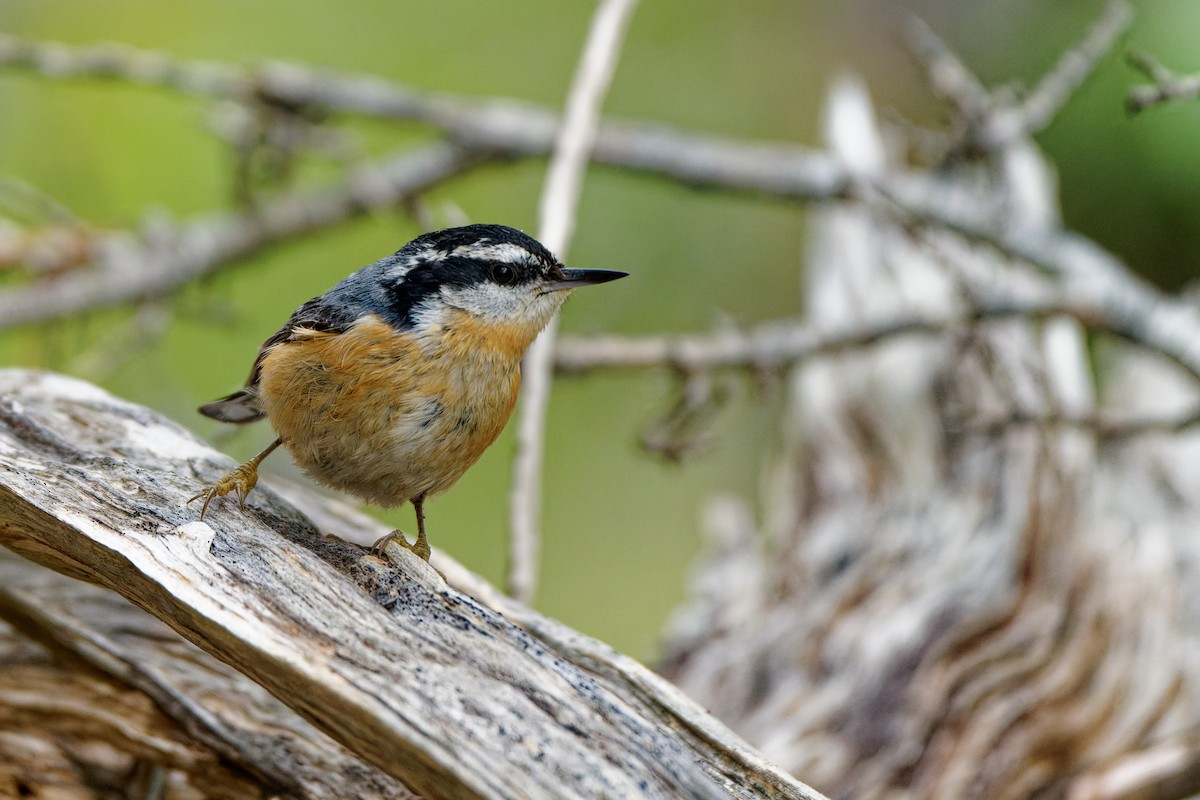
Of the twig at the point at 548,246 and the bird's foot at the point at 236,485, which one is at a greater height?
the twig at the point at 548,246

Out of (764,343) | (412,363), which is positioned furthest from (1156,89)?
(764,343)

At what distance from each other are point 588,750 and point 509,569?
106 centimetres

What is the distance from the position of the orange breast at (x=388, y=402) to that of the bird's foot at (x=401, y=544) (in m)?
0.10

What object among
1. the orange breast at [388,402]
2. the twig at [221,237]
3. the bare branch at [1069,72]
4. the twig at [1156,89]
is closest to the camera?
the twig at [1156,89]

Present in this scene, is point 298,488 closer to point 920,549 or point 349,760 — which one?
point 349,760

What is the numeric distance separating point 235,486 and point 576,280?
85cm

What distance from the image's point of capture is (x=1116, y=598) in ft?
10.7

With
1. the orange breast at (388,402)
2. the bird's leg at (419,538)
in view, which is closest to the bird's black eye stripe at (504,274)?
the orange breast at (388,402)

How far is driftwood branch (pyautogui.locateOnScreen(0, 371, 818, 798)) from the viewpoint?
1.44 m

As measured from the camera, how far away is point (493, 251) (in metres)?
2.39

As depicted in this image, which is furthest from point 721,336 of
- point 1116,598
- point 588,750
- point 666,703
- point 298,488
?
point 588,750

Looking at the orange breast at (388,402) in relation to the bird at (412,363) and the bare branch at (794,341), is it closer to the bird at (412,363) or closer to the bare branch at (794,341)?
the bird at (412,363)

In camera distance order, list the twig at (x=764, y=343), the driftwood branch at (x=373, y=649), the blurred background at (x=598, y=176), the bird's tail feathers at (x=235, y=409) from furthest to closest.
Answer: the blurred background at (x=598, y=176)
the twig at (x=764, y=343)
the bird's tail feathers at (x=235, y=409)
the driftwood branch at (x=373, y=649)

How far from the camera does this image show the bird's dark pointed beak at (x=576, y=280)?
2.46m
